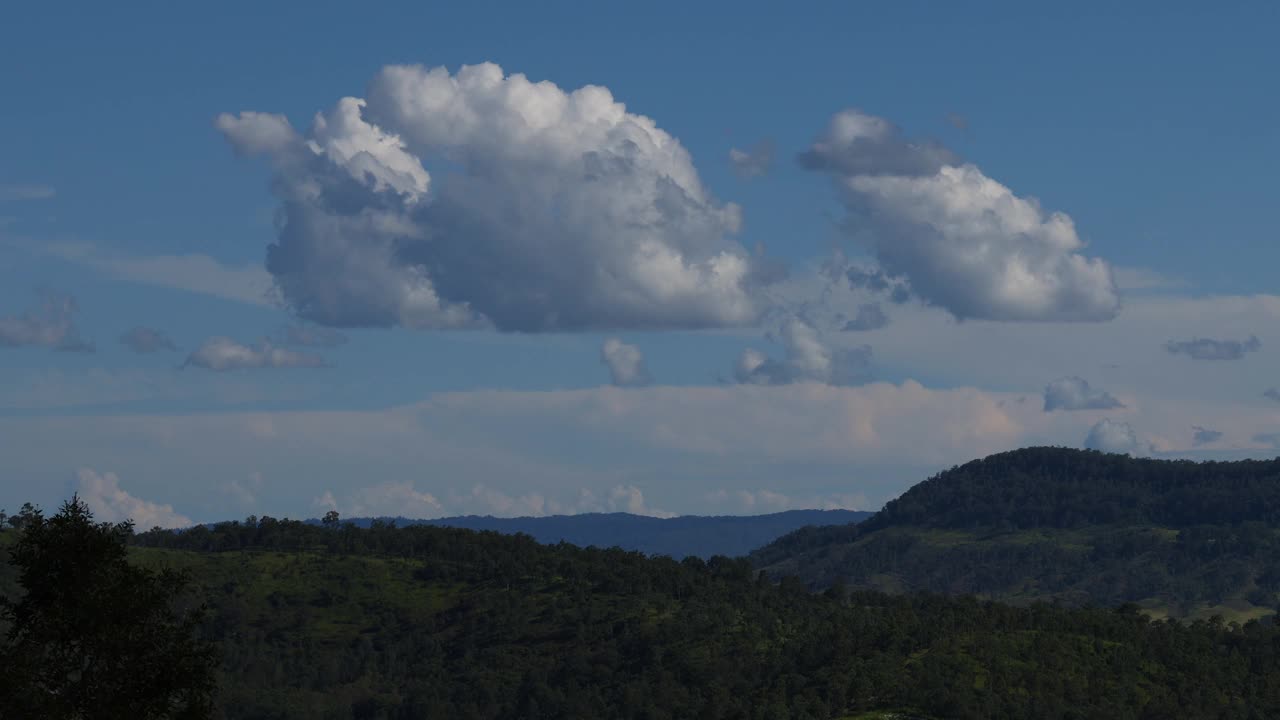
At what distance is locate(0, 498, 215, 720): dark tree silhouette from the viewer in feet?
317

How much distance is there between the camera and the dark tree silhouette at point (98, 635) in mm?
96625

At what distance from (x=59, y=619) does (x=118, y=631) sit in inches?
147

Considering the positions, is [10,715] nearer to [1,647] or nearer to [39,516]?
[1,647]

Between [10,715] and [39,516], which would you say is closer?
[10,715]

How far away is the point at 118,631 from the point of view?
97625mm

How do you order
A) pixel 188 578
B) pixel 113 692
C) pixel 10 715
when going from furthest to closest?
pixel 188 578 → pixel 113 692 → pixel 10 715

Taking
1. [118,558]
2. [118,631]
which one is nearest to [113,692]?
[118,631]

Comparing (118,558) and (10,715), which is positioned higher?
(118,558)

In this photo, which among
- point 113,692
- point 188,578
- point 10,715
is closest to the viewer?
point 10,715

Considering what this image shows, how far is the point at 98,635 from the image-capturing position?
97688 mm

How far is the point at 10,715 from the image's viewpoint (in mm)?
90875

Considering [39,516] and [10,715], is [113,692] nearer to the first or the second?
[10,715]

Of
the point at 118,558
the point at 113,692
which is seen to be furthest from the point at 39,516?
the point at 113,692

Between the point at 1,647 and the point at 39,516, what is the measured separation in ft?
34.2
